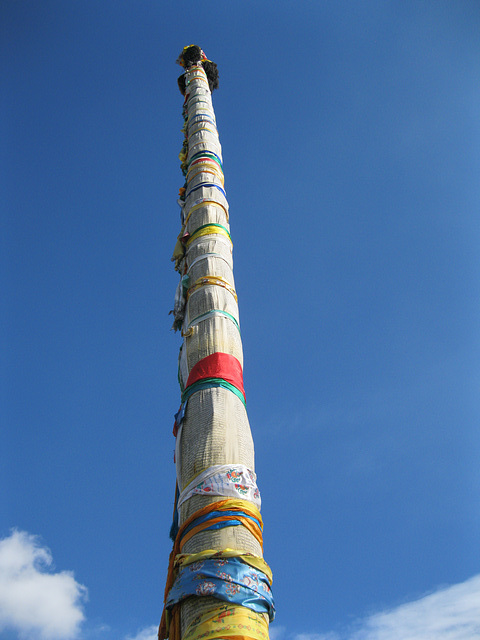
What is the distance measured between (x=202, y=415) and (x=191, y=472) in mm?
216

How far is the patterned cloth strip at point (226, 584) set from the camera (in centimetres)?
132

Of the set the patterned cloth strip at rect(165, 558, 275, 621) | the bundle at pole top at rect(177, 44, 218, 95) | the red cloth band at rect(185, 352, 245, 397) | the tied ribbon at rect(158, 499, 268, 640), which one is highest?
the bundle at pole top at rect(177, 44, 218, 95)

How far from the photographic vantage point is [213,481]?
1.59 metres

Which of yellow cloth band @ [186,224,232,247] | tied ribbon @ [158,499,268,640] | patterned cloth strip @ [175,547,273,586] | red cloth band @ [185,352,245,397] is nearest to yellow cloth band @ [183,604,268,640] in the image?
patterned cloth strip @ [175,547,273,586]

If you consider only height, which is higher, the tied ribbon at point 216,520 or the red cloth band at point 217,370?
the red cloth band at point 217,370

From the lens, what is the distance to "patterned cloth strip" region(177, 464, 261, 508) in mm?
1568

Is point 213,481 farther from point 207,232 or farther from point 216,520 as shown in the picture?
point 207,232

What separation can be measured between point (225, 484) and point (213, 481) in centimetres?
4

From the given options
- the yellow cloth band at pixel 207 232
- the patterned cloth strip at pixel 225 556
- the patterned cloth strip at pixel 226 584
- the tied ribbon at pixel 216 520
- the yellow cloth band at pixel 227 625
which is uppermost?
the yellow cloth band at pixel 207 232

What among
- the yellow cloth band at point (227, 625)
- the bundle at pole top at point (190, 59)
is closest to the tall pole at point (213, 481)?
the yellow cloth band at point (227, 625)

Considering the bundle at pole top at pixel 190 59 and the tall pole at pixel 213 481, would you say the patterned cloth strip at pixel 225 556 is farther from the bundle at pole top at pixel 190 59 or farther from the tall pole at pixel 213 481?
the bundle at pole top at pixel 190 59

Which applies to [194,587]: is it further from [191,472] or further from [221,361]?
[221,361]

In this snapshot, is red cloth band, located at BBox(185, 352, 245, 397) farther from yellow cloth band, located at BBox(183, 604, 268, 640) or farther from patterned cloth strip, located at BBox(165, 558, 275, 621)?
yellow cloth band, located at BBox(183, 604, 268, 640)

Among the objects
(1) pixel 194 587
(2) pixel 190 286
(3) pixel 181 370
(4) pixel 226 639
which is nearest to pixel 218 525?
(1) pixel 194 587
